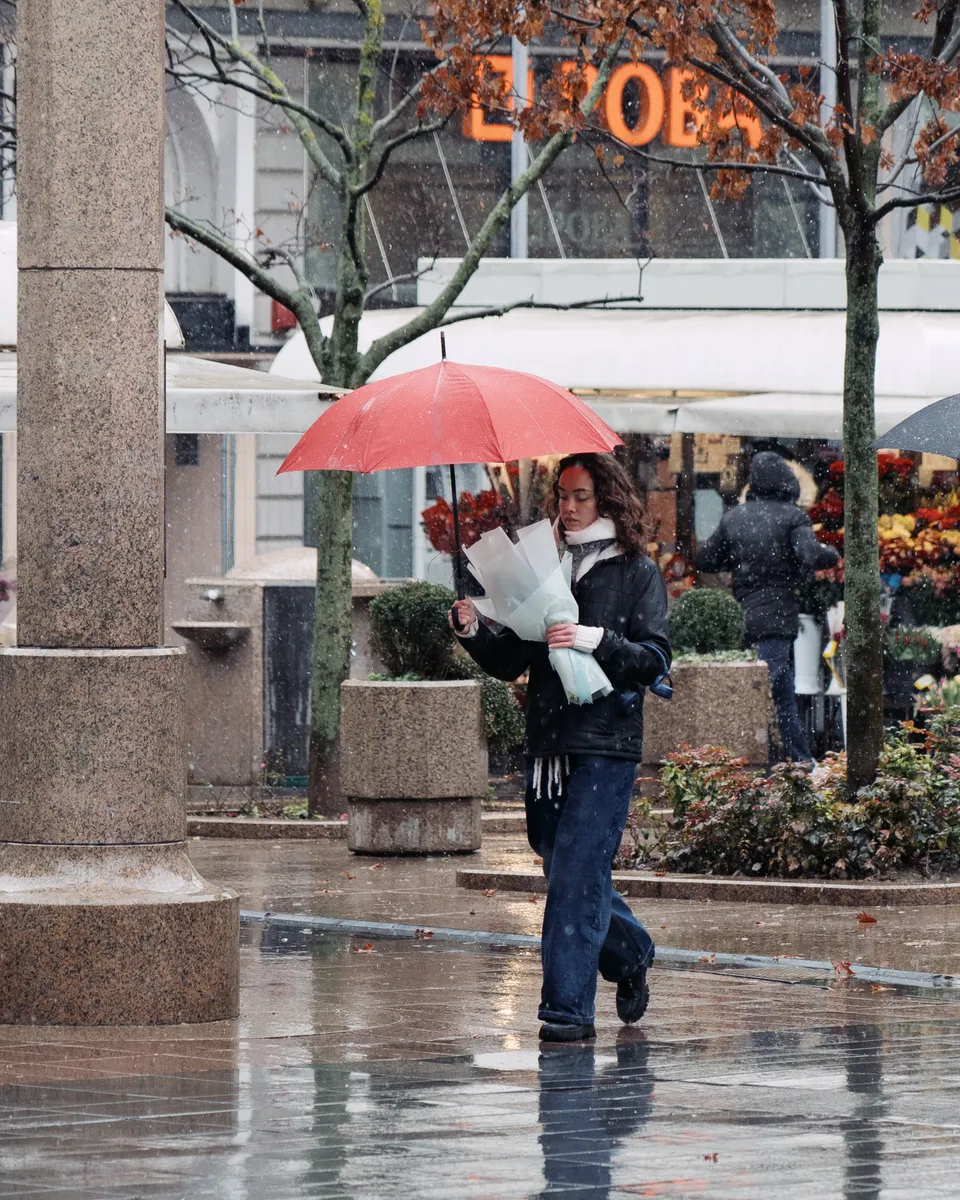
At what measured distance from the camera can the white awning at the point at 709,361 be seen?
63.1 ft

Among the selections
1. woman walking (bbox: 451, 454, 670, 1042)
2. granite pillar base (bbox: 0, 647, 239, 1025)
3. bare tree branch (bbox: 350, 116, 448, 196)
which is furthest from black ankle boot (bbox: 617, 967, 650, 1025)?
bare tree branch (bbox: 350, 116, 448, 196)

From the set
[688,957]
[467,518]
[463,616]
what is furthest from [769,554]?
[463,616]

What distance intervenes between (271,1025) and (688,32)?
5.89 metres

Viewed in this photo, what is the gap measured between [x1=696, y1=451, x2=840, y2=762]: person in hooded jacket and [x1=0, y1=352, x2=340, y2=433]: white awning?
4.21 metres

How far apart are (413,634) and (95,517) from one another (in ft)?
19.8

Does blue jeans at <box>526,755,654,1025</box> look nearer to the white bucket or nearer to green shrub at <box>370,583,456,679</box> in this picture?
green shrub at <box>370,583,456,679</box>

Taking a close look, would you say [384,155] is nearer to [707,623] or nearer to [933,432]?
[707,623]

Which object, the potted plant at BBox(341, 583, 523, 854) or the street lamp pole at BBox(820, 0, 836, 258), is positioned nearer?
the potted plant at BBox(341, 583, 523, 854)

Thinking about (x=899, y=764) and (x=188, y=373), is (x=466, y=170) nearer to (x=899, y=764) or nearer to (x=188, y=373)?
(x=188, y=373)

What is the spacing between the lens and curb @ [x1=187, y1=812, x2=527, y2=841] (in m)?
15.0

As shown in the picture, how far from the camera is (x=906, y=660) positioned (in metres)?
17.7

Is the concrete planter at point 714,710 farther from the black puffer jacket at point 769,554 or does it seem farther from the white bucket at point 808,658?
the white bucket at point 808,658

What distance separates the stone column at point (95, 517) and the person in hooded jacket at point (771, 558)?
8.90 meters

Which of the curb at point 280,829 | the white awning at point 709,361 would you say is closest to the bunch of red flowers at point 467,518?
the white awning at point 709,361
